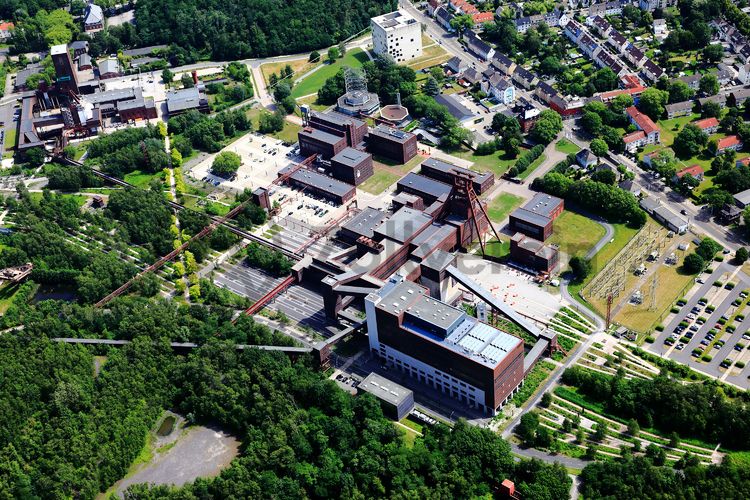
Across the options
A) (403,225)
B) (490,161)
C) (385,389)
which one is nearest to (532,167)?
(490,161)

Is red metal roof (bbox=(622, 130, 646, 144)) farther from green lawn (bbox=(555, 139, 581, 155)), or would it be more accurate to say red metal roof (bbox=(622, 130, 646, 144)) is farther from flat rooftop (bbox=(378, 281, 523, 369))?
flat rooftop (bbox=(378, 281, 523, 369))

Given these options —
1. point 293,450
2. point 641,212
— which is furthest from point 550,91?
point 293,450

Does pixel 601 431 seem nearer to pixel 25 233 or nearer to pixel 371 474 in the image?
pixel 371 474

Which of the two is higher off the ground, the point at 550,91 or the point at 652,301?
the point at 550,91

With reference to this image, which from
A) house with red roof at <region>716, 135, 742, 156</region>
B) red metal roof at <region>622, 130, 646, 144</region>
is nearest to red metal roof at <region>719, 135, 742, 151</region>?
house with red roof at <region>716, 135, 742, 156</region>

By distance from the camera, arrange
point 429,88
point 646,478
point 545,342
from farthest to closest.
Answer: point 429,88 < point 545,342 < point 646,478

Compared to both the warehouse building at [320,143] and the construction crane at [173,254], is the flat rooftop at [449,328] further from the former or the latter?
the warehouse building at [320,143]
